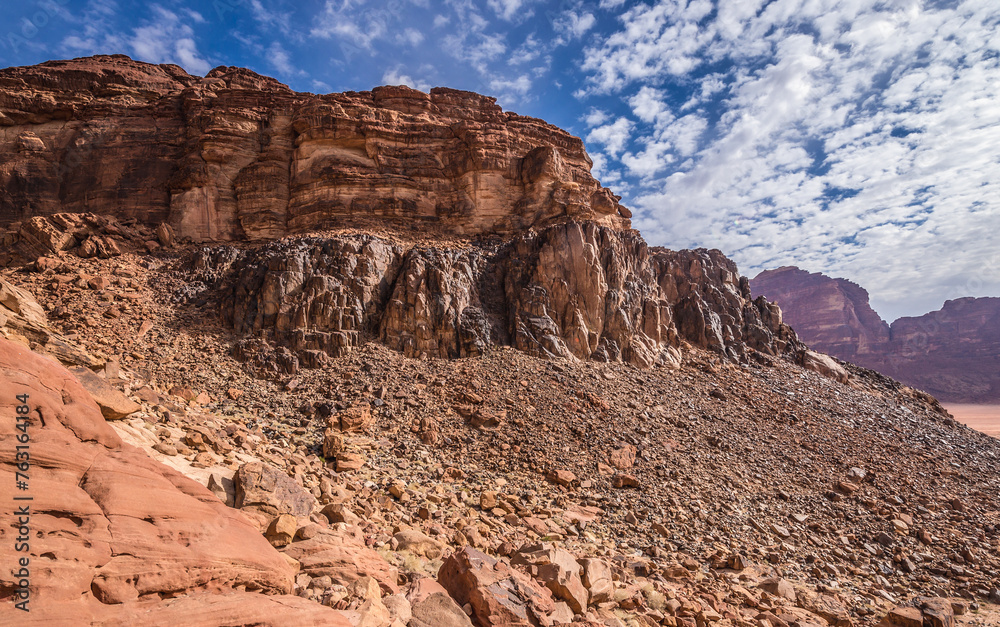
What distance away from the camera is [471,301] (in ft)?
76.1

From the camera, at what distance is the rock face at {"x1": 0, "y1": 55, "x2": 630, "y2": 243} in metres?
29.2

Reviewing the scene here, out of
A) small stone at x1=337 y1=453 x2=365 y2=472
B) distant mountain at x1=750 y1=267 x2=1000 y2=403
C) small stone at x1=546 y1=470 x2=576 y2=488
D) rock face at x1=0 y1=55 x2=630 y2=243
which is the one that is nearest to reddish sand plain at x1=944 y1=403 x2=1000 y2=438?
distant mountain at x1=750 y1=267 x2=1000 y2=403

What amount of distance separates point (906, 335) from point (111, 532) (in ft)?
431

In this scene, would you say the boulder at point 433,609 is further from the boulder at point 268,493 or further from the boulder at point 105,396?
the boulder at point 105,396

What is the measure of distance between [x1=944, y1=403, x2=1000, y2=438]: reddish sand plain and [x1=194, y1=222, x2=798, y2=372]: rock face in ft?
152

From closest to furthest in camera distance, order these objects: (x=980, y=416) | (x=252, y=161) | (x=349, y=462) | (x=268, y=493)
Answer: (x=268, y=493) < (x=349, y=462) < (x=252, y=161) < (x=980, y=416)

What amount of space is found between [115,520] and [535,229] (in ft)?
91.2

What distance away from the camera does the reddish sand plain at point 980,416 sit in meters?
51.0

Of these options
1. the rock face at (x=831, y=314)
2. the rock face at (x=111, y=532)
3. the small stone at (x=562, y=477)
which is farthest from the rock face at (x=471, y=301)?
the rock face at (x=831, y=314)

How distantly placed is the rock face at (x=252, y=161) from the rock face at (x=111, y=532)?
24205mm

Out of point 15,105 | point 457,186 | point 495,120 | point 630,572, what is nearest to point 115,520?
point 630,572

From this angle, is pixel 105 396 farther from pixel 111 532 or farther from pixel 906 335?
pixel 906 335

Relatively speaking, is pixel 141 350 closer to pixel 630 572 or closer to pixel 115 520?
pixel 115 520

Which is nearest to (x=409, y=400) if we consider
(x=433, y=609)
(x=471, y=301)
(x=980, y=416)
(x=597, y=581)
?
(x=471, y=301)
